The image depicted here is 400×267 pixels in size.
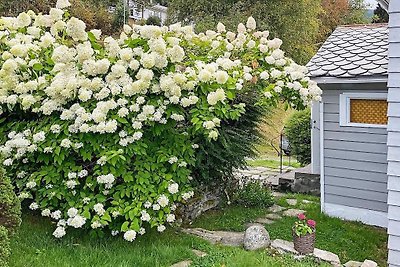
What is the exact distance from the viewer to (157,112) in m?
3.88

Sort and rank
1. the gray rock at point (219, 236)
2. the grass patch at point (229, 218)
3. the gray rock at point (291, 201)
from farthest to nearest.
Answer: the gray rock at point (291, 201), the grass patch at point (229, 218), the gray rock at point (219, 236)

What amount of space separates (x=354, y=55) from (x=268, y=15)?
13.0 meters

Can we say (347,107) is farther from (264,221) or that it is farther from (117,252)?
(117,252)

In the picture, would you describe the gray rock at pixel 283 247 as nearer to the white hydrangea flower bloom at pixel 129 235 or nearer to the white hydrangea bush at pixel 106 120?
the white hydrangea bush at pixel 106 120

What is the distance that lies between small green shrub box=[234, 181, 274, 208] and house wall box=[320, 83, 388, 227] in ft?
2.60

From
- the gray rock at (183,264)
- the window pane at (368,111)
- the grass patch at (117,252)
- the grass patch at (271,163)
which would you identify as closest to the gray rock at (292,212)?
the window pane at (368,111)

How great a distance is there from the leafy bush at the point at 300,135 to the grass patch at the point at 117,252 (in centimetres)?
490

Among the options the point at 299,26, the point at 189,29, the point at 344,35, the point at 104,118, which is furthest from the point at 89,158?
the point at 299,26

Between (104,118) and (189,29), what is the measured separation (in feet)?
5.59

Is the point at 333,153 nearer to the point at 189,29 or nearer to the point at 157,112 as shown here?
the point at 189,29

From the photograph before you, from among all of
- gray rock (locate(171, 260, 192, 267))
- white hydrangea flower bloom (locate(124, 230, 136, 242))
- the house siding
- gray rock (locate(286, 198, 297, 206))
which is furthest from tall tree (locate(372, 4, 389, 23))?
white hydrangea flower bloom (locate(124, 230, 136, 242))

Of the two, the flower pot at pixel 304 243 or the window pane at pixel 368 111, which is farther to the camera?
the window pane at pixel 368 111

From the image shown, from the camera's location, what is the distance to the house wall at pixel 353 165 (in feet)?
19.0

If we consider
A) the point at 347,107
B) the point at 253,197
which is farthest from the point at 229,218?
the point at 347,107
